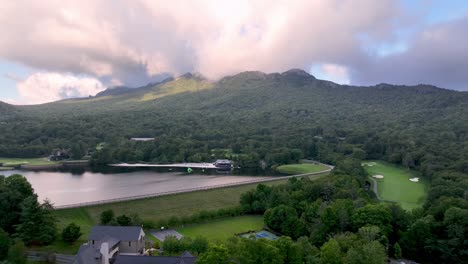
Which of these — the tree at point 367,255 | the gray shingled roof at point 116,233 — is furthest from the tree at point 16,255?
the tree at point 367,255

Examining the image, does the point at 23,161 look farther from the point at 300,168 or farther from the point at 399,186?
the point at 399,186

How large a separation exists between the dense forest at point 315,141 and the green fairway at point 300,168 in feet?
15.2

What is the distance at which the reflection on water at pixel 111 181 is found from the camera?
5414 centimetres

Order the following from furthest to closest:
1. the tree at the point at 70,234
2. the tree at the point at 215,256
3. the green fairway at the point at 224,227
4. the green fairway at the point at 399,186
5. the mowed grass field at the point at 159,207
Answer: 1. the green fairway at the point at 399,186
2. the mowed grass field at the point at 159,207
3. the green fairway at the point at 224,227
4. the tree at the point at 70,234
5. the tree at the point at 215,256

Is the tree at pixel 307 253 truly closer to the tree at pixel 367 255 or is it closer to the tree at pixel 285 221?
the tree at pixel 367 255

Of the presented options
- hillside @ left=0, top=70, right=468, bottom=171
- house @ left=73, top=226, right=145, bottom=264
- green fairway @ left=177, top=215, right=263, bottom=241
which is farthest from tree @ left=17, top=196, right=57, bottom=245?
hillside @ left=0, top=70, right=468, bottom=171

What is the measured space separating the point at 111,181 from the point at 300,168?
39461 millimetres

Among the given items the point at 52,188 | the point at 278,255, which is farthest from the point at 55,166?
the point at 278,255

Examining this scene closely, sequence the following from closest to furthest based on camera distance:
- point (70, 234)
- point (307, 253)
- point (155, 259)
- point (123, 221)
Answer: point (155, 259)
point (307, 253)
point (70, 234)
point (123, 221)

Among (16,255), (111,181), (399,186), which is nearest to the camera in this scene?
(16,255)

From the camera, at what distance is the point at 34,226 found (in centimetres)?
3005

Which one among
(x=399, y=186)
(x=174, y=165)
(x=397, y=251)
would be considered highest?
(x=174, y=165)

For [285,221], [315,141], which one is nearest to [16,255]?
[285,221]

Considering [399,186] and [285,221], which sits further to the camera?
[399,186]
